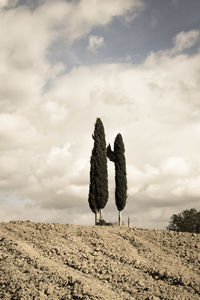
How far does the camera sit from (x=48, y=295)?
7.95 m

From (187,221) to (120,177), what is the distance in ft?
37.5

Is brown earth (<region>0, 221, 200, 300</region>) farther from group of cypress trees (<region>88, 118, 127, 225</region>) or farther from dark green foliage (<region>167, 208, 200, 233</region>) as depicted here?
dark green foliage (<region>167, 208, 200, 233</region>)

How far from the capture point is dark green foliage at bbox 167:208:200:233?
103 ft

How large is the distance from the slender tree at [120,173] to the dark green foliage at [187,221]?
9839mm

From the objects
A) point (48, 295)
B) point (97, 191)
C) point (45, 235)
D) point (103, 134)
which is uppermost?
point (103, 134)

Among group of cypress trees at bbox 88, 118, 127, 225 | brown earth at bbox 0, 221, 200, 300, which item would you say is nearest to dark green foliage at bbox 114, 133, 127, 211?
group of cypress trees at bbox 88, 118, 127, 225

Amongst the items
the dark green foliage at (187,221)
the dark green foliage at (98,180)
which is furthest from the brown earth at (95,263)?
the dark green foliage at (187,221)

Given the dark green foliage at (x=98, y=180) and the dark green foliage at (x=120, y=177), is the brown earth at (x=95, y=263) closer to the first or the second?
the dark green foliage at (x=98, y=180)

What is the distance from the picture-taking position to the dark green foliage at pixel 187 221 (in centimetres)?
3134

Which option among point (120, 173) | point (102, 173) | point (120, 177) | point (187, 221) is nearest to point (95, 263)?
point (102, 173)

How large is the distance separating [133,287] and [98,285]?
1.07 m

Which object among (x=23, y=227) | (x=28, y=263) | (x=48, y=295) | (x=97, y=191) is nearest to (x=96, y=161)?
(x=97, y=191)

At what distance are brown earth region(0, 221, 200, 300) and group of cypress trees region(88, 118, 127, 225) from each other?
8.76m

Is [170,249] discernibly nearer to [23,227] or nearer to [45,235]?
[45,235]
